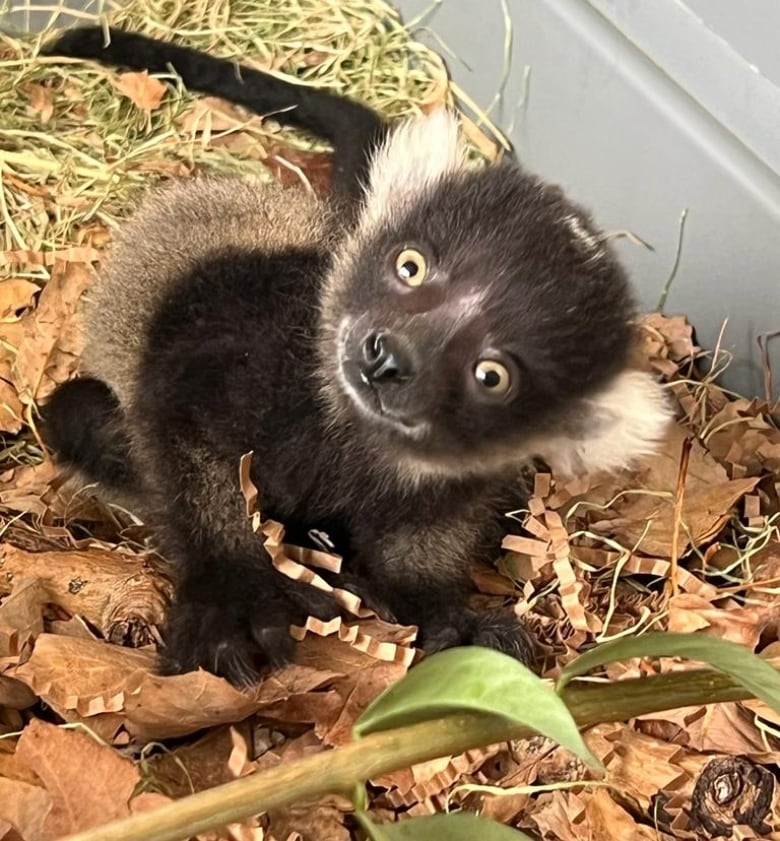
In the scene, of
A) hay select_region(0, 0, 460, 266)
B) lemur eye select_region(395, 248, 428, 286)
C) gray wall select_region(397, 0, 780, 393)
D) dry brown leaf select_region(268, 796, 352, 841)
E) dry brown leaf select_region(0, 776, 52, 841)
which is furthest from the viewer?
hay select_region(0, 0, 460, 266)

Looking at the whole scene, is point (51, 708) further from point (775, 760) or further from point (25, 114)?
point (25, 114)

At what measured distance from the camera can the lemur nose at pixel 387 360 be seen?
2055 millimetres

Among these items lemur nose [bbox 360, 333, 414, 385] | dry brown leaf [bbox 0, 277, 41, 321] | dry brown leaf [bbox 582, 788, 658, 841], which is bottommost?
dry brown leaf [bbox 0, 277, 41, 321]

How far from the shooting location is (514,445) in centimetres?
222

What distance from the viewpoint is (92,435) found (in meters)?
2.55

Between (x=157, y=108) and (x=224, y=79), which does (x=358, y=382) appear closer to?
(x=224, y=79)

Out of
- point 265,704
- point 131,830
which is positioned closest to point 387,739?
point 131,830

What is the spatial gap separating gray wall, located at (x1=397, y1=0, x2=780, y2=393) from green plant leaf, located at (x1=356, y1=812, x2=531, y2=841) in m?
1.53

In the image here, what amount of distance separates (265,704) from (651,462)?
3.35ft

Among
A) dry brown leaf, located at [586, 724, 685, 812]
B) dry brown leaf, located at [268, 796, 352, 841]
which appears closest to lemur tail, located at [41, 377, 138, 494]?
dry brown leaf, located at [268, 796, 352, 841]

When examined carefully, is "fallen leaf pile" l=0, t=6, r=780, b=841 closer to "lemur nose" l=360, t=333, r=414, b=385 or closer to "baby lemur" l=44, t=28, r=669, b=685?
"baby lemur" l=44, t=28, r=669, b=685

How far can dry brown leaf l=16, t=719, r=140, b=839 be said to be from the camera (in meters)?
1.90

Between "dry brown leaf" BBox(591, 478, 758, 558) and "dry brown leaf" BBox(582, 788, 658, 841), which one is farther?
"dry brown leaf" BBox(591, 478, 758, 558)

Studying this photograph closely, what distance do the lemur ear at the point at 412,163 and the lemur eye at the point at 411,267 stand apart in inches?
7.5
